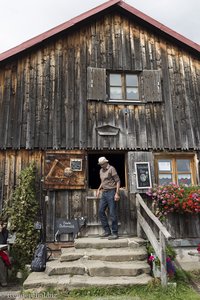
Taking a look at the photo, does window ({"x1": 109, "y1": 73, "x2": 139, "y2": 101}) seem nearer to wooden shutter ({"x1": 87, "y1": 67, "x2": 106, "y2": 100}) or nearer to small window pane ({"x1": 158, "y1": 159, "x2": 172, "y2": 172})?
wooden shutter ({"x1": 87, "y1": 67, "x2": 106, "y2": 100})

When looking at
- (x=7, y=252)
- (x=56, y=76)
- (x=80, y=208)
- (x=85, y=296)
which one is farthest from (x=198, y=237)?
(x=56, y=76)

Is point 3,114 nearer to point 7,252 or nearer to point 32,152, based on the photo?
point 32,152

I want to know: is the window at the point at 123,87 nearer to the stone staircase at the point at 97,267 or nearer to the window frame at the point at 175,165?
the window frame at the point at 175,165

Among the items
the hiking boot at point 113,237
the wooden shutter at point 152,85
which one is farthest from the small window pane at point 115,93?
the hiking boot at point 113,237

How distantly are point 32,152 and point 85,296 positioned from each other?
4092 millimetres

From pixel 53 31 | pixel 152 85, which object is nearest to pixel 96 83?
pixel 152 85

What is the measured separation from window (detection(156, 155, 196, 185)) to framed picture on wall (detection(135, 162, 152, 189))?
1.41 ft

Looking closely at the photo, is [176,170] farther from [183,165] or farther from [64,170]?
[64,170]

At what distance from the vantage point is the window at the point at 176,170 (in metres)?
8.41

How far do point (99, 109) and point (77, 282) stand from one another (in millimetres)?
4826

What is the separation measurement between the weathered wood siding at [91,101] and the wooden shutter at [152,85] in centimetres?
18

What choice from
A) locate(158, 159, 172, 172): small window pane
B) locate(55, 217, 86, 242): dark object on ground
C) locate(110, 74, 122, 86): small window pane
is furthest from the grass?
locate(110, 74, 122, 86): small window pane

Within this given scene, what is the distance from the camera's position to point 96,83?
28.6 ft

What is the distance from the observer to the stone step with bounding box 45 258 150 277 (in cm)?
579
